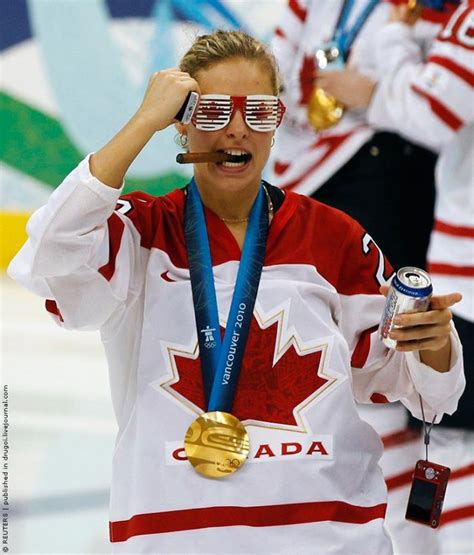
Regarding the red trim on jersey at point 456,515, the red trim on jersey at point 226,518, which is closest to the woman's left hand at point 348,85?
the red trim on jersey at point 456,515

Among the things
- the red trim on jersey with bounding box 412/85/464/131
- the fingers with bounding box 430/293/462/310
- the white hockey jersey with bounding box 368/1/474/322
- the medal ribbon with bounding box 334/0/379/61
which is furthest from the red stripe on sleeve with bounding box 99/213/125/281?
the medal ribbon with bounding box 334/0/379/61

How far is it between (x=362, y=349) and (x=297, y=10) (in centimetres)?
173

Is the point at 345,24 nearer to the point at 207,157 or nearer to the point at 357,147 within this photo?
the point at 357,147

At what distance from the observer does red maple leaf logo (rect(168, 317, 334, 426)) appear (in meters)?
1.95

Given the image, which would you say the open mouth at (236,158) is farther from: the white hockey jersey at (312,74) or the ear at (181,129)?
Result: the white hockey jersey at (312,74)

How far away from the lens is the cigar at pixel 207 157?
1981 millimetres

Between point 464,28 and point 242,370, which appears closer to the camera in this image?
point 242,370

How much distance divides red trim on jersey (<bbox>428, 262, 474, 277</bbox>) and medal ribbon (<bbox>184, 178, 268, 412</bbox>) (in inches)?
51.9

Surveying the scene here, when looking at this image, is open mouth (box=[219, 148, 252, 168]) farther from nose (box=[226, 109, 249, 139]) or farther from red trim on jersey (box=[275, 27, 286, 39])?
red trim on jersey (box=[275, 27, 286, 39])

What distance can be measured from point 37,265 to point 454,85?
5.73 feet

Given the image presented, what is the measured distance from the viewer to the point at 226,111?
6.49 feet

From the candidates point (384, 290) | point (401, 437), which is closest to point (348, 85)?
point (401, 437)

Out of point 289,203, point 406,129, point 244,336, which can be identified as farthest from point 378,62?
point 244,336

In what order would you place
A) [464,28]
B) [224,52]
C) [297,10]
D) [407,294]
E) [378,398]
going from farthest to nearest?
[297,10] → [464,28] → [378,398] → [224,52] → [407,294]
